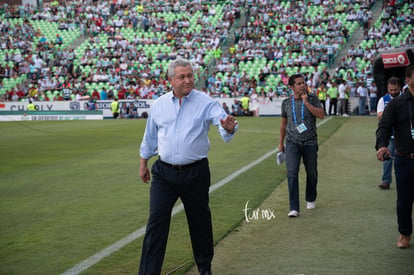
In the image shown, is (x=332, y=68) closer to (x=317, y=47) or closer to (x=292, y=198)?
(x=317, y=47)

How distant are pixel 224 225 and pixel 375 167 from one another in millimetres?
6600

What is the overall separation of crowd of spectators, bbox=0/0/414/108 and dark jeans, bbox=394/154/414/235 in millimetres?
30180

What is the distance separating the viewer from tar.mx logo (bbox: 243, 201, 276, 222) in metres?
7.87

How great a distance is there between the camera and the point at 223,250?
20.5 feet

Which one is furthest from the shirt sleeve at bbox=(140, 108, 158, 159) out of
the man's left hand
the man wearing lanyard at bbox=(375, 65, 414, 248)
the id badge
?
the id badge

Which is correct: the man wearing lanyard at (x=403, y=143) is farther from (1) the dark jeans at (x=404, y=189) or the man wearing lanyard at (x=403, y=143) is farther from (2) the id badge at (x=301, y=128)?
(2) the id badge at (x=301, y=128)

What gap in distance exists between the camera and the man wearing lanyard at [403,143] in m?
5.93

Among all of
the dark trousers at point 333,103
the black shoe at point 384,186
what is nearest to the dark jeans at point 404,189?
the black shoe at point 384,186

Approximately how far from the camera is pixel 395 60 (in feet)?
68.5

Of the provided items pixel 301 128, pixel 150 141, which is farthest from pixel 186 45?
pixel 150 141

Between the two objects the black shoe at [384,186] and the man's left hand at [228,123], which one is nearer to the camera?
the man's left hand at [228,123]

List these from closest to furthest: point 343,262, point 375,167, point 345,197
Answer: point 343,262 → point 345,197 → point 375,167

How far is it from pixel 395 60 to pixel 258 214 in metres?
14.8

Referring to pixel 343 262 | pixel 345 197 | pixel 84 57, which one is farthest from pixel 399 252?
pixel 84 57
